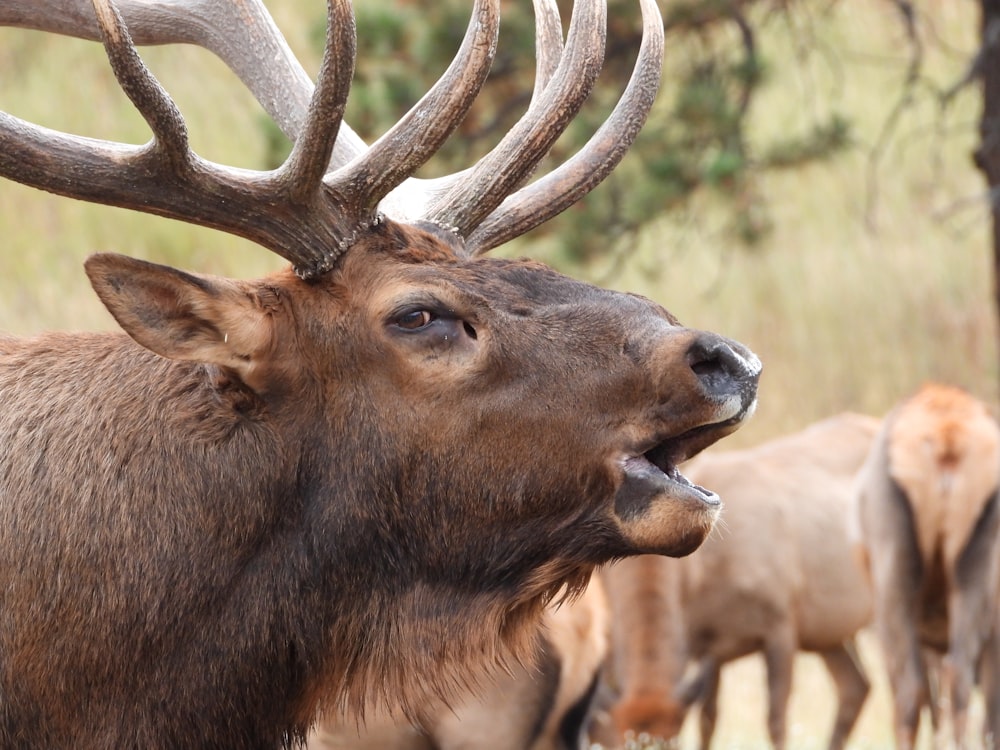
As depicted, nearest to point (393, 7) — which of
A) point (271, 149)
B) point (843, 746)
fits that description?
point (271, 149)

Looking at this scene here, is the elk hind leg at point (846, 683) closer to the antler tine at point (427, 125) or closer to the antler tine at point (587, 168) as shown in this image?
the antler tine at point (587, 168)

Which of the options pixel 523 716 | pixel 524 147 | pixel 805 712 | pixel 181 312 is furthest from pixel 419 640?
pixel 805 712

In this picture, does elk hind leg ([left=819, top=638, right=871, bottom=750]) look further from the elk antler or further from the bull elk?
the bull elk

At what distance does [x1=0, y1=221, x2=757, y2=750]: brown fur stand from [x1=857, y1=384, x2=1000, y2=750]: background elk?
549 centimetres

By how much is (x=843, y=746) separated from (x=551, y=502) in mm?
7496

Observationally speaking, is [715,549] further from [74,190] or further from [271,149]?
[74,190]

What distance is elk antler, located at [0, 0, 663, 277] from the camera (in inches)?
137

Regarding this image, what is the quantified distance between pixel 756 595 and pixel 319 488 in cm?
660

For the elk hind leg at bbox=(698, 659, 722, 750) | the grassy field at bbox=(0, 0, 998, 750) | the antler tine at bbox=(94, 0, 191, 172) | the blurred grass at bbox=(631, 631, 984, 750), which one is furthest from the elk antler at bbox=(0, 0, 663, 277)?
the grassy field at bbox=(0, 0, 998, 750)

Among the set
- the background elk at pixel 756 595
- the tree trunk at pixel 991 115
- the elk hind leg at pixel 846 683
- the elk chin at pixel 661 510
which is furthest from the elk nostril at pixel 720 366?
the elk hind leg at pixel 846 683

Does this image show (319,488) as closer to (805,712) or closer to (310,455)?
(310,455)

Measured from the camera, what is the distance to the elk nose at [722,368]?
10.9ft

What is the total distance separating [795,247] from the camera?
19.3 meters

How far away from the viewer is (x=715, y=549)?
9.81 metres
